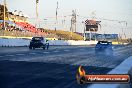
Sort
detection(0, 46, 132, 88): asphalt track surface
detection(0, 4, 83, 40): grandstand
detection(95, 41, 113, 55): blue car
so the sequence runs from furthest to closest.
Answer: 1. detection(0, 4, 83, 40): grandstand
2. detection(95, 41, 113, 55): blue car
3. detection(0, 46, 132, 88): asphalt track surface

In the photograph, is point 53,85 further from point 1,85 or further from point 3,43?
point 3,43

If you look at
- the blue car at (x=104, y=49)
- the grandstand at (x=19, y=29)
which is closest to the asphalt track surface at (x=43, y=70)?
the blue car at (x=104, y=49)

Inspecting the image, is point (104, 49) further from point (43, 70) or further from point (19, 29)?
point (19, 29)

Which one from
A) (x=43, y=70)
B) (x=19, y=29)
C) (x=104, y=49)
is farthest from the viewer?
(x=19, y=29)

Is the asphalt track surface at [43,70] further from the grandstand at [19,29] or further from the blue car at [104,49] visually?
the grandstand at [19,29]

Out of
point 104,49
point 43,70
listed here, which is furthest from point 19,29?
point 43,70

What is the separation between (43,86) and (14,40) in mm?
43663

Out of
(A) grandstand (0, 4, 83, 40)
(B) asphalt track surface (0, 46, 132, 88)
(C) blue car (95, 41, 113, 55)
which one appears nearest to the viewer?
(B) asphalt track surface (0, 46, 132, 88)

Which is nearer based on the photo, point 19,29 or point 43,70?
point 43,70

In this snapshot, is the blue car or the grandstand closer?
the blue car

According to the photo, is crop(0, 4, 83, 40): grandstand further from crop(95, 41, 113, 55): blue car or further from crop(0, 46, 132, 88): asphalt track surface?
crop(0, 46, 132, 88): asphalt track surface

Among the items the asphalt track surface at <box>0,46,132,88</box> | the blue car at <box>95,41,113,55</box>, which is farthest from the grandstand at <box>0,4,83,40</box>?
the asphalt track surface at <box>0,46,132,88</box>

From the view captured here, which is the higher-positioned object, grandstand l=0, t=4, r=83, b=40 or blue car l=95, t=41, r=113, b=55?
grandstand l=0, t=4, r=83, b=40

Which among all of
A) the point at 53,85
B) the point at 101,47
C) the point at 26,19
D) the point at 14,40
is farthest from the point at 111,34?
the point at 53,85
